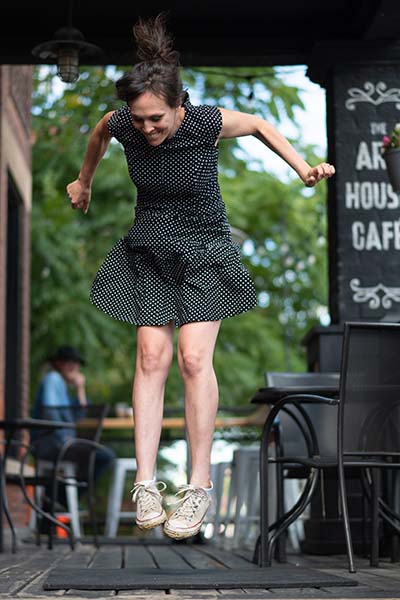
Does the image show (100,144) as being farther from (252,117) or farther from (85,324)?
(85,324)

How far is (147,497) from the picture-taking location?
11.4 ft

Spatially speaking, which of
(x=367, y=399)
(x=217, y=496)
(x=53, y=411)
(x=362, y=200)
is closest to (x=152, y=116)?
(x=367, y=399)

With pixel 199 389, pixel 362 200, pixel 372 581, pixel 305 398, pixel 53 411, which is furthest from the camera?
pixel 53 411

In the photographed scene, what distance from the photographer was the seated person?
7.71 meters

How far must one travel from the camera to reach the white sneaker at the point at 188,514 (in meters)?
3.44

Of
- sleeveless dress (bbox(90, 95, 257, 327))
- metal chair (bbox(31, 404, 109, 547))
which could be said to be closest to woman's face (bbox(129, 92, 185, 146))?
sleeveless dress (bbox(90, 95, 257, 327))

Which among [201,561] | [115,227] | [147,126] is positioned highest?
[115,227]

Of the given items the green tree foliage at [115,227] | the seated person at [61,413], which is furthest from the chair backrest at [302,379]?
the green tree foliage at [115,227]

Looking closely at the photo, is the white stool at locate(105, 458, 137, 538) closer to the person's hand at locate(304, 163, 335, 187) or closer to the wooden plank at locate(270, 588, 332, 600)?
the person's hand at locate(304, 163, 335, 187)

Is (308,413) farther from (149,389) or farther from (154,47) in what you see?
(154,47)

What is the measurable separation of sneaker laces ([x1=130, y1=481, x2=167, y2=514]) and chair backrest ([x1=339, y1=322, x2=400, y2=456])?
2.40ft

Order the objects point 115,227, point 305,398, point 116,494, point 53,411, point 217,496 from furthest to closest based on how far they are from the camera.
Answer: point 115,227 < point 116,494 < point 217,496 < point 53,411 < point 305,398

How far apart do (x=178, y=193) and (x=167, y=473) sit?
1101cm

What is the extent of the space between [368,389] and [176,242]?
86 centimetres
